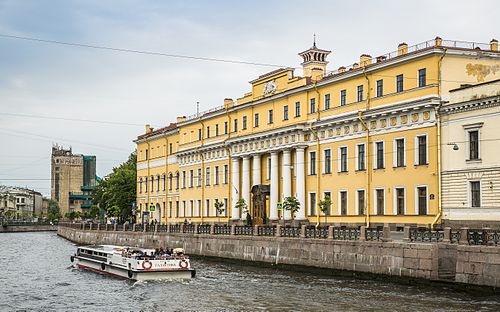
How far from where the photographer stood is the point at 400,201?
4281 centimetres

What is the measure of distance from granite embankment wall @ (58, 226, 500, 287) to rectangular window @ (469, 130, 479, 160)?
27.1ft

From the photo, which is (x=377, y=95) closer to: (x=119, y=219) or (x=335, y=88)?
(x=335, y=88)

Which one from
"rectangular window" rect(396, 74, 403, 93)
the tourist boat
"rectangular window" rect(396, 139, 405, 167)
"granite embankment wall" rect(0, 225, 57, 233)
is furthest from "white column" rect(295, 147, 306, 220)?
"granite embankment wall" rect(0, 225, 57, 233)

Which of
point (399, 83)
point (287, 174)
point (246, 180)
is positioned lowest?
point (246, 180)

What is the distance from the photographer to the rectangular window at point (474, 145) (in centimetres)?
3734

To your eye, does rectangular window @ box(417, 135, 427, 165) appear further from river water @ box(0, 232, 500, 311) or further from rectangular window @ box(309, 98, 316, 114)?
rectangular window @ box(309, 98, 316, 114)

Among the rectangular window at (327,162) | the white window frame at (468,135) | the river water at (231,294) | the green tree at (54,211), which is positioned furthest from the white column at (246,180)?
the green tree at (54,211)

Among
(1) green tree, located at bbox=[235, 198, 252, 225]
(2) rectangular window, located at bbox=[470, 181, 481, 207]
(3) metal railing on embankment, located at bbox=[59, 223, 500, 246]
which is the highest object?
(2) rectangular window, located at bbox=[470, 181, 481, 207]

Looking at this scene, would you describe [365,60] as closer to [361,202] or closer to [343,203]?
[361,202]

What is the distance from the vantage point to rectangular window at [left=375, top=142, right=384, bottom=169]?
44375mm

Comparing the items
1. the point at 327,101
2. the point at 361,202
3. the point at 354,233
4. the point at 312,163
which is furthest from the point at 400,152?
the point at 354,233

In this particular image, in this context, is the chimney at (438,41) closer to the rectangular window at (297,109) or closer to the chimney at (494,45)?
the chimney at (494,45)

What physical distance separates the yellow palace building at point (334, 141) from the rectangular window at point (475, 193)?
2334 mm

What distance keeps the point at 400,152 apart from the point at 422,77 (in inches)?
181
